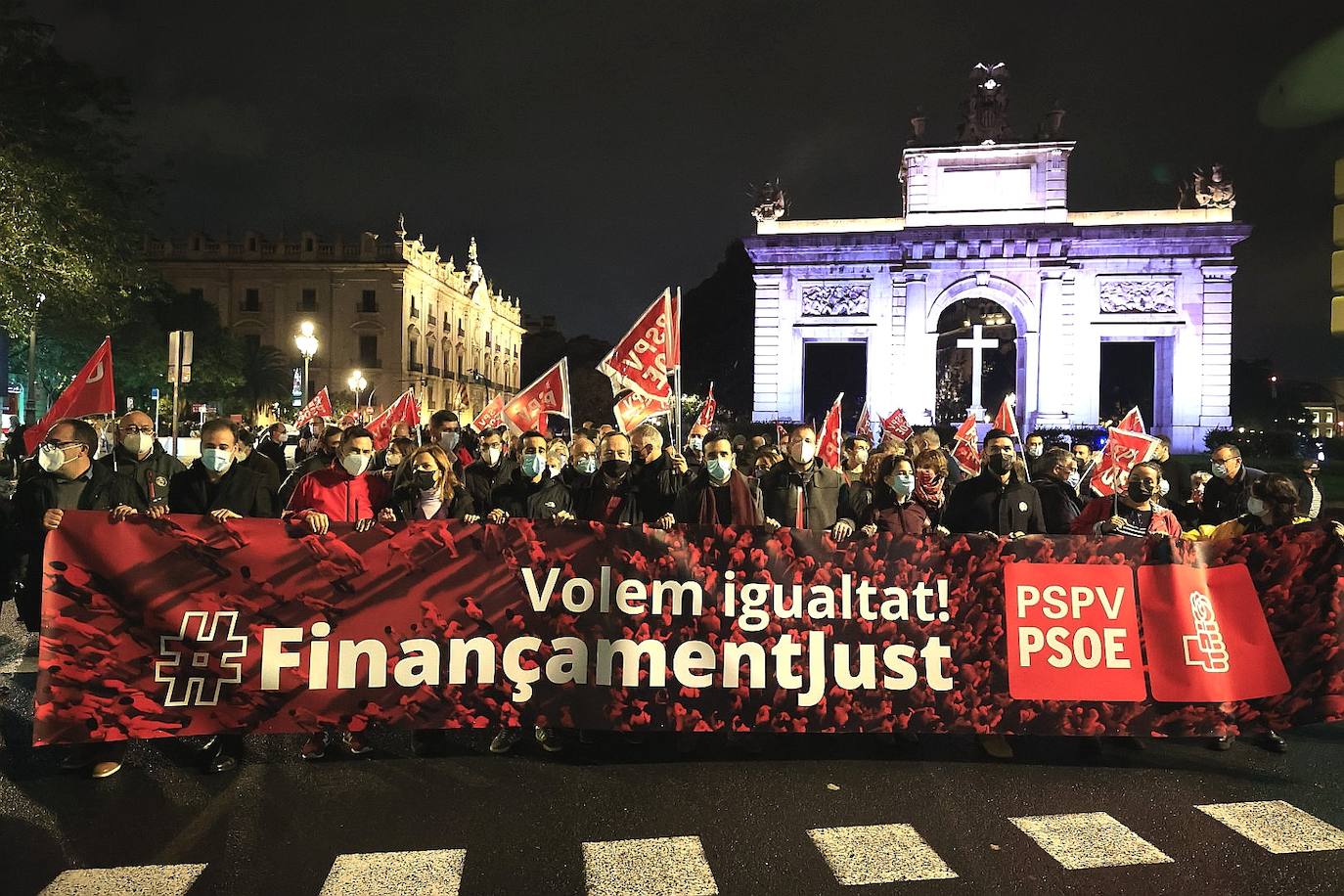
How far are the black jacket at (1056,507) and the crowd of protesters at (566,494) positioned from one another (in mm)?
11

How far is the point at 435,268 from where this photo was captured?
229 ft

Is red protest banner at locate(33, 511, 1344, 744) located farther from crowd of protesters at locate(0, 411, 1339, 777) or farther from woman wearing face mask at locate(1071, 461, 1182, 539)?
woman wearing face mask at locate(1071, 461, 1182, 539)

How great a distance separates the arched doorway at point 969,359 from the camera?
45.9 meters

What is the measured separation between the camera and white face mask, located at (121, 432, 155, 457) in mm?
5504

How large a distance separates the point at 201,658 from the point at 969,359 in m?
53.4

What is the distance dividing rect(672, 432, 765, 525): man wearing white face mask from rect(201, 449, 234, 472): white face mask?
2.82 m

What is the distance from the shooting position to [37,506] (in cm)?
518

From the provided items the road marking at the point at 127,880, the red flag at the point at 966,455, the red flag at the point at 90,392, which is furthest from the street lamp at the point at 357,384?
the road marking at the point at 127,880

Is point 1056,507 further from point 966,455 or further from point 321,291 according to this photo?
point 321,291

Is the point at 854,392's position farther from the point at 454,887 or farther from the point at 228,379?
the point at 454,887

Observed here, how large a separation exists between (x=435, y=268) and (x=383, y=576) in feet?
226

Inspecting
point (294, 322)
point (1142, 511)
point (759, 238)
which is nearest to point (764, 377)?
point (759, 238)

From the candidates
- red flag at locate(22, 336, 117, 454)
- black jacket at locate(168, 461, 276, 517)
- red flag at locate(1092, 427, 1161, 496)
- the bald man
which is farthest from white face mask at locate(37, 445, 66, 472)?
red flag at locate(1092, 427, 1161, 496)

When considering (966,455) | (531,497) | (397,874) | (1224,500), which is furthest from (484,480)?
(966,455)
